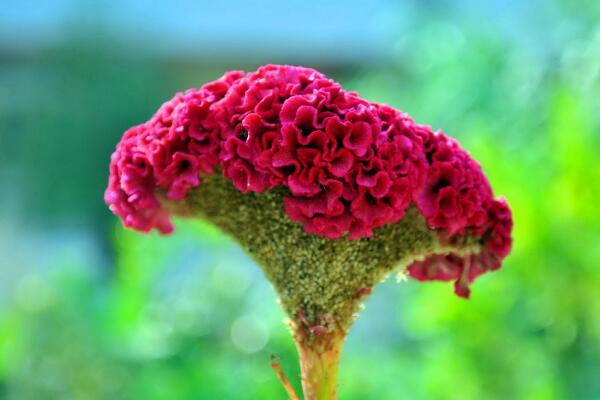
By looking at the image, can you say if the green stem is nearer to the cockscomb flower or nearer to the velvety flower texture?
the cockscomb flower

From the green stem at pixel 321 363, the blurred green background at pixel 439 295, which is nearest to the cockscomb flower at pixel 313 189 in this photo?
the green stem at pixel 321 363

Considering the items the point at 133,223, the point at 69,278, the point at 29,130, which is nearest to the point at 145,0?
the point at 29,130

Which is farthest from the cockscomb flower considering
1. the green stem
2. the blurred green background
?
the blurred green background

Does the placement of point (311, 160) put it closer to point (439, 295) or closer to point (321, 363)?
point (321, 363)

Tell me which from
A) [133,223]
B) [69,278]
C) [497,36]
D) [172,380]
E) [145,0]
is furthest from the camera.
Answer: [145,0]

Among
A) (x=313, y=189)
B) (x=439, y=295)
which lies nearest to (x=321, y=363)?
(x=313, y=189)

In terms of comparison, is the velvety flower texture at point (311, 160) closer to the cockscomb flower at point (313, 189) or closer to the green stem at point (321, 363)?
the cockscomb flower at point (313, 189)

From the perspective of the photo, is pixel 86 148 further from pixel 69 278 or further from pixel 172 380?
pixel 172 380
